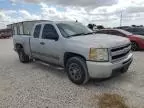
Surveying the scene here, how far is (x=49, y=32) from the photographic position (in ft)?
23.9

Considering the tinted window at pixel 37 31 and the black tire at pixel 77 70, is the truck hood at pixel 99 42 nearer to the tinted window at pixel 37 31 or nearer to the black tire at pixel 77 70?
the black tire at pixel 77 70

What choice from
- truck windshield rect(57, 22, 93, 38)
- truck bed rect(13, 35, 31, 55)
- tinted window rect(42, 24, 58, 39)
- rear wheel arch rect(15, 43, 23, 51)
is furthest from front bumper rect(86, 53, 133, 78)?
rear wheel arch rect(15, 43, 23, 51)

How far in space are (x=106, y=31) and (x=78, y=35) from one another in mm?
7326

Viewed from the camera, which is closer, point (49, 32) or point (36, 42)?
point (49, 32)

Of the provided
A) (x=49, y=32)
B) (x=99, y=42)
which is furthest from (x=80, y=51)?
(x=49, y=32)

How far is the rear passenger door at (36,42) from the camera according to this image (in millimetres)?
7883

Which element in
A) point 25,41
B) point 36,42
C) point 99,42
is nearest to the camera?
point 99,42

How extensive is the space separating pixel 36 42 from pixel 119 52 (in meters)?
3.37

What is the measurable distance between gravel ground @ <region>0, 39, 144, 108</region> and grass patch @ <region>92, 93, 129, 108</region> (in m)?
0.13

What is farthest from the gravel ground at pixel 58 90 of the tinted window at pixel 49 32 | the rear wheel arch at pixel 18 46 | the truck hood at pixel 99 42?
the rear wheel arch at pixel 18 46

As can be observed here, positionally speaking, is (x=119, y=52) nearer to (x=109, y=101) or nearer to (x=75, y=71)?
(x=75, y=71)

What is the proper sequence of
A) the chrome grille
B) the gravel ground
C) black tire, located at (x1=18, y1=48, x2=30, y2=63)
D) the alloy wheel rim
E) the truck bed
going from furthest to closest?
black tire, located at (x1=18, y1=48, x2=30, y2=63), the truck bed, the alloy wheel rim, the chrome grille, the gravel ground

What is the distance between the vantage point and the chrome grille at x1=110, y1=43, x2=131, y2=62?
5.67 m

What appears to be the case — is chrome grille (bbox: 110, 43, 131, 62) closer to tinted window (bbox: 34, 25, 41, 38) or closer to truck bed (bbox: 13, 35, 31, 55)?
tinted window (bbox: 34, 25, 41, 38)
